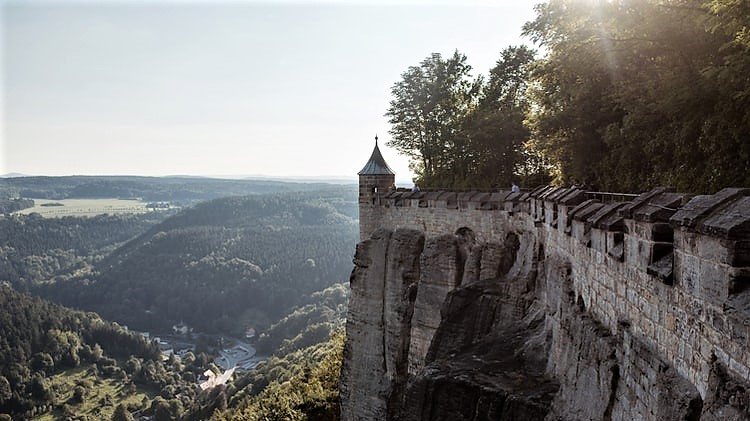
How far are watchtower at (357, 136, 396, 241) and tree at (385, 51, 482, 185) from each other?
5617mm

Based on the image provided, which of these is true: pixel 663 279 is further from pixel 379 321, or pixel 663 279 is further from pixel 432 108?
pixel 432 108

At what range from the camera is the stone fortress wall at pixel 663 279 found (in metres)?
4.09

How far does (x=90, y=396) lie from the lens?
110 meters

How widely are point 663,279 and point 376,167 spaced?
21.3 m

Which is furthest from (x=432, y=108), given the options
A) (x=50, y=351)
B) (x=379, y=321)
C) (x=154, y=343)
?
(x=154, y=343)

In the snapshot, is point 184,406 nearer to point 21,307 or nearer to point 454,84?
point 21,307

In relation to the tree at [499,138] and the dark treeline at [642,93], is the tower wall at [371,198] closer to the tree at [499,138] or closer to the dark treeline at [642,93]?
the tree at [499,138]

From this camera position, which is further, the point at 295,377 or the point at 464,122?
the point at 295,377

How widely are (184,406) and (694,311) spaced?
111440mm

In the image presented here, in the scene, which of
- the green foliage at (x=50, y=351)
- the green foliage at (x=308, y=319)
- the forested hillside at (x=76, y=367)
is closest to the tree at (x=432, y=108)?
the forested hillside at (x=76, y=367)

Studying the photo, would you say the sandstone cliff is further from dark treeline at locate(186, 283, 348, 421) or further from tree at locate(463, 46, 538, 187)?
dark treeline at locate(186, 283, 348, 421)

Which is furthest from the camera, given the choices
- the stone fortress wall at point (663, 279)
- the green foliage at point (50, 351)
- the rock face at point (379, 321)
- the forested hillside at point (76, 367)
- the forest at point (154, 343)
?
the green foliage at point (50, 351)

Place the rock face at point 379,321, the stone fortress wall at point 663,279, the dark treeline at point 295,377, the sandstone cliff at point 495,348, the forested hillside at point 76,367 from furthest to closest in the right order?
the forested hillside at point 76,367 → the dark treeline at point 295,377 → the rock face at point 379,321 → the sandstone cliff at point 495,348 → the stone fortress wall at point 663,279

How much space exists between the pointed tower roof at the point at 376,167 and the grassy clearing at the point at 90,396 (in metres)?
94.0
